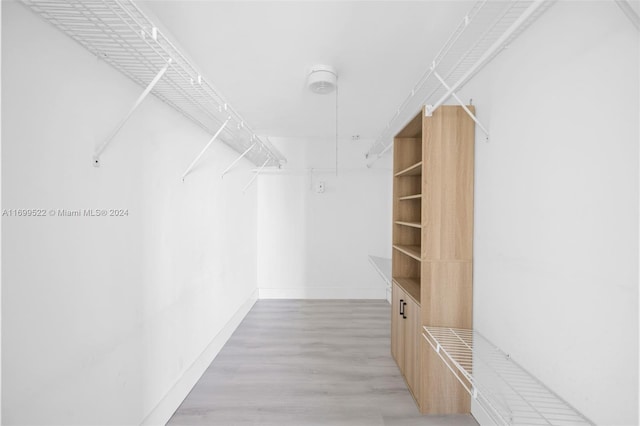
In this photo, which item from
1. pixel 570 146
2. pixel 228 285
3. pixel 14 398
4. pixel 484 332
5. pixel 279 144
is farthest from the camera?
pixel 279 144

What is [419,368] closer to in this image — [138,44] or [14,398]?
[14,398]

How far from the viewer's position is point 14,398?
3.15 feet

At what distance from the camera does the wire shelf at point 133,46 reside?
954 millimetres

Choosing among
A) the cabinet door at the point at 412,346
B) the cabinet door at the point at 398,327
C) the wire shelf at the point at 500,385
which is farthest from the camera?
the cabinet door at the point at 398,327

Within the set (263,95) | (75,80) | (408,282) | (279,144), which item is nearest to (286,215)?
(279,144)

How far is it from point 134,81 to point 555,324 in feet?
7.92

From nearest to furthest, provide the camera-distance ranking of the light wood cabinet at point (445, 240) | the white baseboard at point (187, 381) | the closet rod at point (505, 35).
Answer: the closet rod at point (505, 35)
the white baseboard at point (187, 381)
the light wood cabinet at point (445, 240)

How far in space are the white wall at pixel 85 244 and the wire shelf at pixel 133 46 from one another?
0.07 metres

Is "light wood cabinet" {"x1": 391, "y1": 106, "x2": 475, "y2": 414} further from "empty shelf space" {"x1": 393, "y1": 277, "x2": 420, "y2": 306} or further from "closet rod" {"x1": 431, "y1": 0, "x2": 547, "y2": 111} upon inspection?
"closet rod" {"x1": 431, "y1": 0, "x2": 547, "y2": 111}

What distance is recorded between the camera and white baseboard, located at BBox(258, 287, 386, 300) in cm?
445

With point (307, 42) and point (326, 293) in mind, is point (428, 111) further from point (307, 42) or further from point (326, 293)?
point (326, 293)

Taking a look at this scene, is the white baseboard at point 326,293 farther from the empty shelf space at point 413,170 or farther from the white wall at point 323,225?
the empty shelf space at point 413,170

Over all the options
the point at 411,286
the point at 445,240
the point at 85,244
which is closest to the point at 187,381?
the point at 85,244

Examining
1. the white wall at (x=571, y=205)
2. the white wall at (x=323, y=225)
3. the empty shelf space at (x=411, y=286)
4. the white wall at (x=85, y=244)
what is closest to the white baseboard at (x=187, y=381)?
the white wall at (x=85, y=244)
